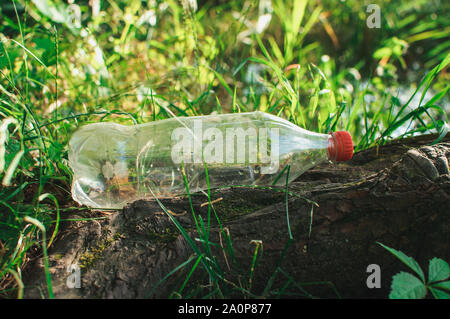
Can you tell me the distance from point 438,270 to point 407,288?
0.12 metres

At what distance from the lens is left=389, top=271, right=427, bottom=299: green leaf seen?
3.22 ft

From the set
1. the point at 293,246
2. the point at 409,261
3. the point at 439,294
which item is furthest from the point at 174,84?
the point at 439,294

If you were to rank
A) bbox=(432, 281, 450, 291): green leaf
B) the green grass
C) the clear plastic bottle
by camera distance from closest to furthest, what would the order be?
bbox=(432, 281, 450, 291): green leaf < the green grass < the clear plastic bottle

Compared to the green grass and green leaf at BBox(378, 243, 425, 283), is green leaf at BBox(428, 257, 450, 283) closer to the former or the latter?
green leaf at BBox(378, 243, 425, 283)

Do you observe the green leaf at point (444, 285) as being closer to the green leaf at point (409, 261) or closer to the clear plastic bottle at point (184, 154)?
the green leaf at point (409, 261)

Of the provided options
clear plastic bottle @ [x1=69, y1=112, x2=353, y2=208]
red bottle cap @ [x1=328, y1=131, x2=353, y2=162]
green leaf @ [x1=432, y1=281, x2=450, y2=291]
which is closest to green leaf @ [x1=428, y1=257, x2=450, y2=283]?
green leaf @ [x1=432, y1=281, x2=450, y2=291]

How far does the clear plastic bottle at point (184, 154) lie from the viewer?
1.58 metres

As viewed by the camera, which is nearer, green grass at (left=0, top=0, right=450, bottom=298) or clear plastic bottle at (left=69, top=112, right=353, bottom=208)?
green grass at (left=0, top=0, right=450, bottom=298)

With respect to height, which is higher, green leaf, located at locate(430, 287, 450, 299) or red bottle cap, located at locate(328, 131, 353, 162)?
red bottle cap, located at locate(328, 131, 353, 162)

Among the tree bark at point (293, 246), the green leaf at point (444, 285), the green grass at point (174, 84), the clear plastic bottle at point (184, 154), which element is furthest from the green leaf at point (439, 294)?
the clear plastic bottle at point (184, 154)

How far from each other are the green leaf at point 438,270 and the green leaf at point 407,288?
4 cm

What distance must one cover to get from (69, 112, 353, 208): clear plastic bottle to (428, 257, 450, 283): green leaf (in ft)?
2.08

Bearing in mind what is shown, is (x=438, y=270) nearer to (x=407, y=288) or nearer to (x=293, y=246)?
(x=407, y=288)

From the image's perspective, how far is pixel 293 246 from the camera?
3.73 ft
